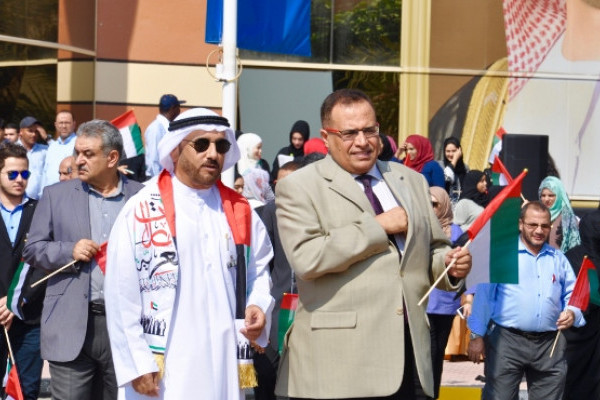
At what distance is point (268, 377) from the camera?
8375 mm

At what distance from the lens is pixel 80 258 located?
22.2 feet

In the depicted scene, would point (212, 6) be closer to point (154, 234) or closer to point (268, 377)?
point (268, 377)

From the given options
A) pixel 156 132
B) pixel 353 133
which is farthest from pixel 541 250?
pixel 156 132

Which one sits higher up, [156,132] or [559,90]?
[559,90]

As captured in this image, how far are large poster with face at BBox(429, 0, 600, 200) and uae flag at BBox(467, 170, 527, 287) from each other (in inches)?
443

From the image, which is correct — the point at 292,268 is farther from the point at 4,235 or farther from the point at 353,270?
the point at 4,235

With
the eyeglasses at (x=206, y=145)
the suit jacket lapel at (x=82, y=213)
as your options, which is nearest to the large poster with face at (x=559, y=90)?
the suit jacket lapel at (x=82, y=213)

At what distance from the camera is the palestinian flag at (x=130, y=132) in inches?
461

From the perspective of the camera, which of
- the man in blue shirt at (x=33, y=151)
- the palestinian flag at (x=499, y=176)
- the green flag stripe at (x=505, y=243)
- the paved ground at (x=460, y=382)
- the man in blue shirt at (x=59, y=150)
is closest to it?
the green flag stripe at (x=505, y=243)

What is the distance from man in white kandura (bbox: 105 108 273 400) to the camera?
17.8 feet

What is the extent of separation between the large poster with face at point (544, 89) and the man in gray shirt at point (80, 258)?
1112 cm

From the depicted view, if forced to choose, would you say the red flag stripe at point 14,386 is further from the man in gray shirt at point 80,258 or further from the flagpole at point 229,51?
the flagpole at point 229,51

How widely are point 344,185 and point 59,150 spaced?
27.4ft

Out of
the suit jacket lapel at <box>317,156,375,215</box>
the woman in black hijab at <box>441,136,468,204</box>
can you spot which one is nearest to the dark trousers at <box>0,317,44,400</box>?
the suit jacket lapel at <box>317,156,375,215</box>
